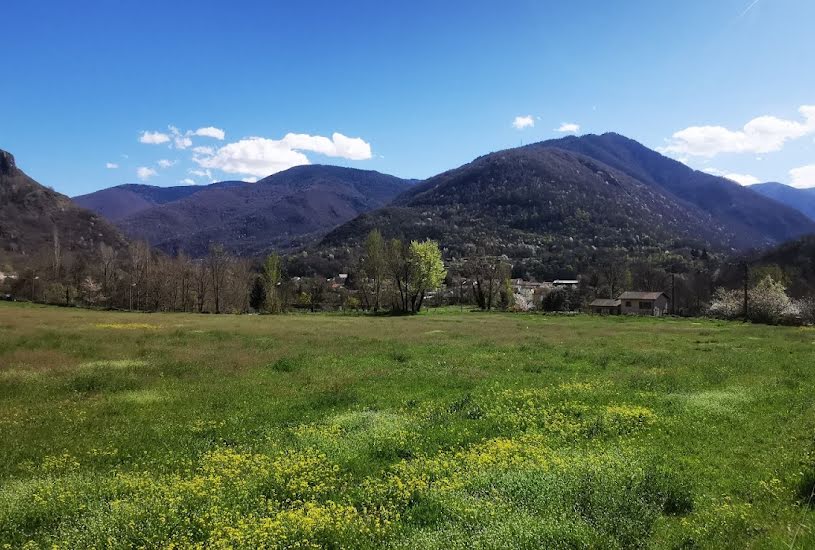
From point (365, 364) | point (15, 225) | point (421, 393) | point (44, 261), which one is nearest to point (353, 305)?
point (44, 261)

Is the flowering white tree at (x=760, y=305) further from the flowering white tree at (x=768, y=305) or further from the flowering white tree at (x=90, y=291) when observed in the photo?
the flowering white tree at (x=90, y=291)

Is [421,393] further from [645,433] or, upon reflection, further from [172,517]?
[172,517]

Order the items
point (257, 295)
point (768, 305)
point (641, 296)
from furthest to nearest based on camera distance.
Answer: point (641, 296) < point (257, 295) < point (768, 305)

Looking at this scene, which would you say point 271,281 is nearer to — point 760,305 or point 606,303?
point 760,305

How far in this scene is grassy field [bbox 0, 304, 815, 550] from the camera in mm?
8508

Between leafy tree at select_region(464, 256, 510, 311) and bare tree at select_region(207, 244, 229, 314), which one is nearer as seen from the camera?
bare tree at select_region(207, 244, 229, 314)

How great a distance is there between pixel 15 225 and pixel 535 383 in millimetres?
229239

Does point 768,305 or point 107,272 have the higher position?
point 107,272

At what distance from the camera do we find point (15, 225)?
189 meters

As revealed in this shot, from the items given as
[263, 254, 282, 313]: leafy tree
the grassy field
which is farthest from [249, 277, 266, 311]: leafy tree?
the grassy field

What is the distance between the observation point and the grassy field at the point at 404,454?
8.51 m

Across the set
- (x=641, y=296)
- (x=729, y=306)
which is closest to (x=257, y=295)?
(x=729, y=306)

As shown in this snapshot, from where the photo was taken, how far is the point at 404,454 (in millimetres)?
12758

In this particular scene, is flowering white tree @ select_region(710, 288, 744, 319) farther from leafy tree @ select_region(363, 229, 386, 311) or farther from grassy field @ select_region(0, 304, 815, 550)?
grassy field @ select_region(0, 304, 815, 550)
